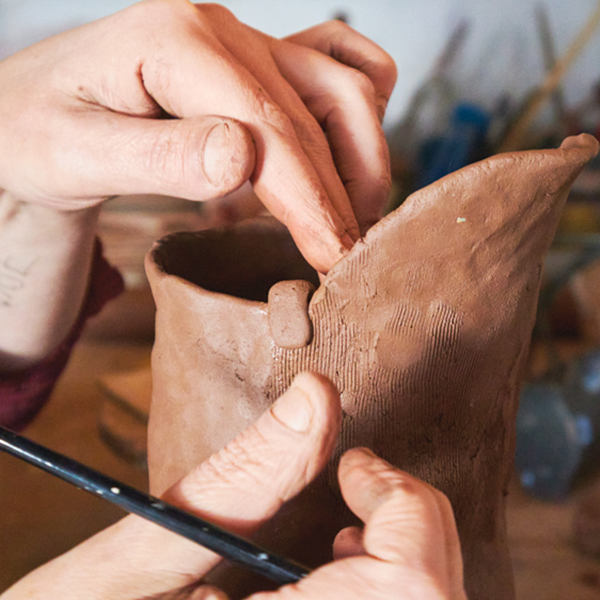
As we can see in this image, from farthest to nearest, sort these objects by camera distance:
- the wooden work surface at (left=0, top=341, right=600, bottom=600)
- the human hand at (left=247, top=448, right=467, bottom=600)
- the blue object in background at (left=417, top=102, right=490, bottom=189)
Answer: the blue object in background at (left=417, top=102, right=490, bottom=189) < the wooden work surface at (left=0, top=341, right=600, bottom=600) < the human hand at (left=247, top=448, right=467, bottom=600)

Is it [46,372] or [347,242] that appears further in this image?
[46,372]

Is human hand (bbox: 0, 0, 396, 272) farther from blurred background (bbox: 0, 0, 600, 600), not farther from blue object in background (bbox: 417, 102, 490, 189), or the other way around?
blue object in background (bbox: 417, 102, 490, 189)

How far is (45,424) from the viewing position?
5.90 feet

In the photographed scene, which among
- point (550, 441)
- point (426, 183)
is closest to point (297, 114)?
point (550, 441)

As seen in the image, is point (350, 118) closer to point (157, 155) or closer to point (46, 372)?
point (157, 155)

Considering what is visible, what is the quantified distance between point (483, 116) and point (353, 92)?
2.55 meters

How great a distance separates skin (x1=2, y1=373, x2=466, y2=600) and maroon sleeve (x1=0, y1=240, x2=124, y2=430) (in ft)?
1.55

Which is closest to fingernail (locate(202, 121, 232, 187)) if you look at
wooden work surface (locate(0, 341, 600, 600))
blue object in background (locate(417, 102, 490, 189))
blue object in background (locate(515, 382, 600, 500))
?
wooden work surface (locate(0, 341, 600, 600))

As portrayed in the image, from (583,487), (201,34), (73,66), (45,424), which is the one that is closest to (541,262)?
(201,34)

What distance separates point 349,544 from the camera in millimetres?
424

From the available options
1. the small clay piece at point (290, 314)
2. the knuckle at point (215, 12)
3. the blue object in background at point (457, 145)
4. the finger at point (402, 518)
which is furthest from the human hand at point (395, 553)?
the blue object in background at point (457, 145)

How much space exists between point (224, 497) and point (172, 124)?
328 mm

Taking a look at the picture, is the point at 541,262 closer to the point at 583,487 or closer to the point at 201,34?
the point at 201,34

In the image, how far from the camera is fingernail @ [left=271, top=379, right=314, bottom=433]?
0.39m
